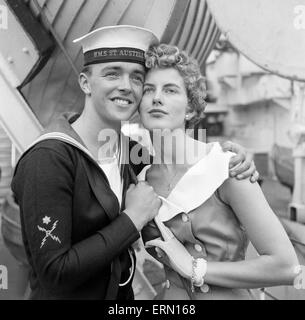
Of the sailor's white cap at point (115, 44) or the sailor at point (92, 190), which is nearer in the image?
the sailor at point (92, 190)

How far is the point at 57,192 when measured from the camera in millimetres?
1146

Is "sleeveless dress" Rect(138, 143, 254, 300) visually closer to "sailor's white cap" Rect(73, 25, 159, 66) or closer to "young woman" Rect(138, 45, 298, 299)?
"young woman" Rect(138, 45, 298, 299)

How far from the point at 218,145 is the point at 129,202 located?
12.7 inches

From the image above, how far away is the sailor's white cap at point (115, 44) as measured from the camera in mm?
1309

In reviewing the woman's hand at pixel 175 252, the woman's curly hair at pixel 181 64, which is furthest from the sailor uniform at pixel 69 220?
the woman's curly hair at pixel 181 64

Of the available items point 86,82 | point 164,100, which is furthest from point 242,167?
point 86,82

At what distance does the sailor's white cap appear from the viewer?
131 centimetres

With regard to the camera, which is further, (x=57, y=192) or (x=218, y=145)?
(x=218, y=145)

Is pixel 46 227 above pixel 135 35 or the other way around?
the other way around

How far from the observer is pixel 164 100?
130 centimetres

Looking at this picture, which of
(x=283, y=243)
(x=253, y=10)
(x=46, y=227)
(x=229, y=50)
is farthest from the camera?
(x=229, y=50)

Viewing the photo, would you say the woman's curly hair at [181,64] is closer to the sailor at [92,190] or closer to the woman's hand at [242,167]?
the sailor at [92,190]
